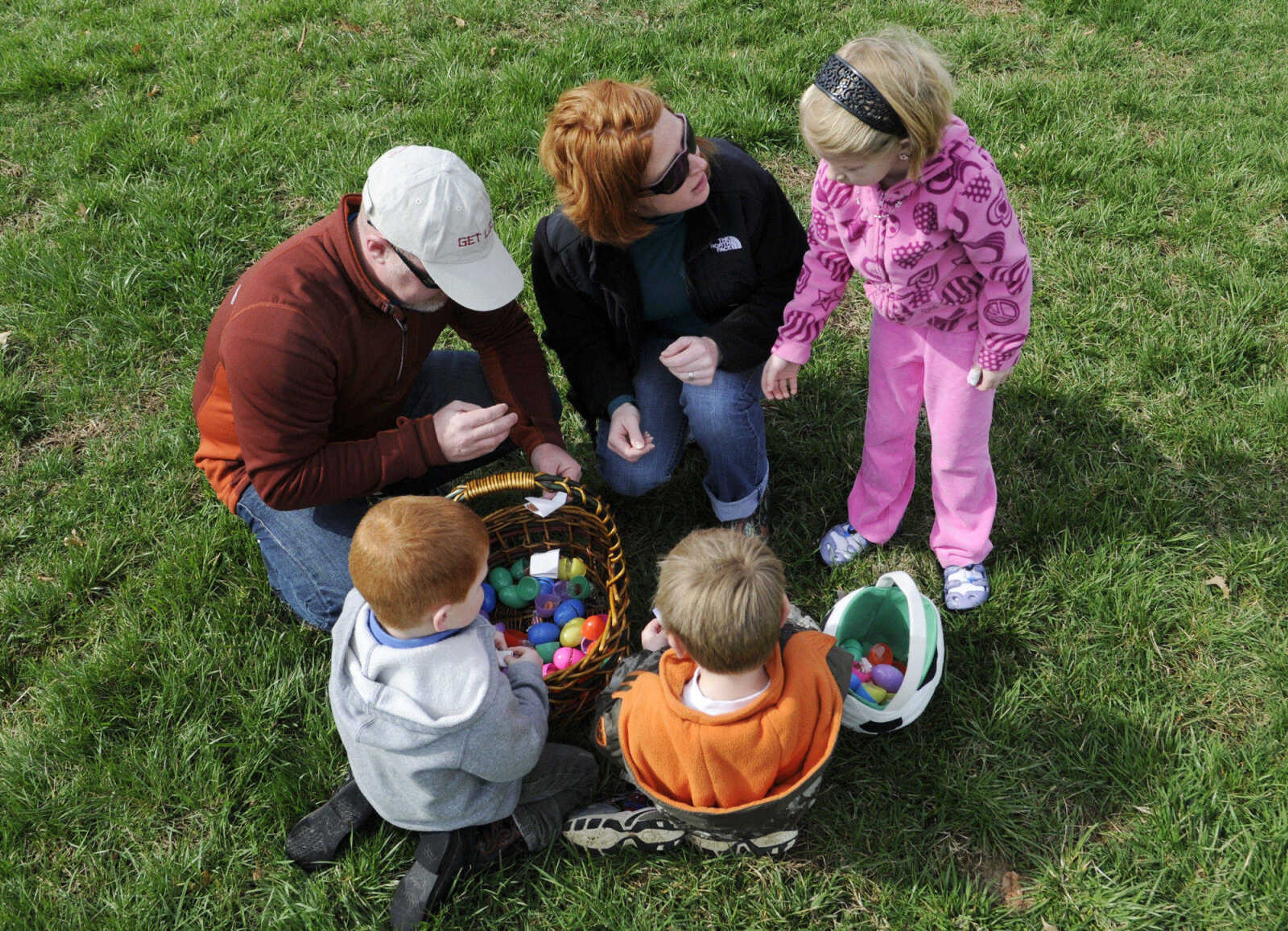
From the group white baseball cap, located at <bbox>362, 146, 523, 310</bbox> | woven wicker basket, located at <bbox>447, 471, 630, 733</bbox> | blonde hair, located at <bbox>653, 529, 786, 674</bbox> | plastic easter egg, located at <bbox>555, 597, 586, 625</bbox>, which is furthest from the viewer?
plastic easter egg, located at <bbox>555, 597, 586, 625</bbox>

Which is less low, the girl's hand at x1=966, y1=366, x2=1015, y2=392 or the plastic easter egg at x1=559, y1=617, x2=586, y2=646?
the girl's hand at x1=966, y1=366, x2=1015, y2=392

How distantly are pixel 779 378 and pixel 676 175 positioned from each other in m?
0.70

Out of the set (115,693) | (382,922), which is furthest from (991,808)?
(115,693)

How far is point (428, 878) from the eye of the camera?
243 centimetres

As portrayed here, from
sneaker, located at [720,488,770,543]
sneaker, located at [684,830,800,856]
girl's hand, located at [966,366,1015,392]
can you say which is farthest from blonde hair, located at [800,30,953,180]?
sneaker, located at [684,830,800,856]

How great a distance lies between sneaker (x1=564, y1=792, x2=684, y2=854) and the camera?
8.25ft

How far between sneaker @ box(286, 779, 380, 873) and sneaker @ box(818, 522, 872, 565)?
1.65 metres

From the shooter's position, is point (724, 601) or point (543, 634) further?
point (543, 634)

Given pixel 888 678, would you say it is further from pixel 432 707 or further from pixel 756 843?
pixel 432 707

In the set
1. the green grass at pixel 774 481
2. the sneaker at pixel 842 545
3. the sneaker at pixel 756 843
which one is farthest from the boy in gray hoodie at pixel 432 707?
the sneaker at pixel 842 545

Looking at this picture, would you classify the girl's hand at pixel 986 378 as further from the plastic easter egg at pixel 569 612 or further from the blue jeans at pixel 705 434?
the plastic easter egg at pixel 569 612

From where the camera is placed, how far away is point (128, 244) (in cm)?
432

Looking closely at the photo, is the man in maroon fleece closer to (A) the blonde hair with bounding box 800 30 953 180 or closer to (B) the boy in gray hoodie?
(B) the boy in gray hoodie

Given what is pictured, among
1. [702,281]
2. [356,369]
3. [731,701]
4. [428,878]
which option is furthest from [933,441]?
[428,878]
